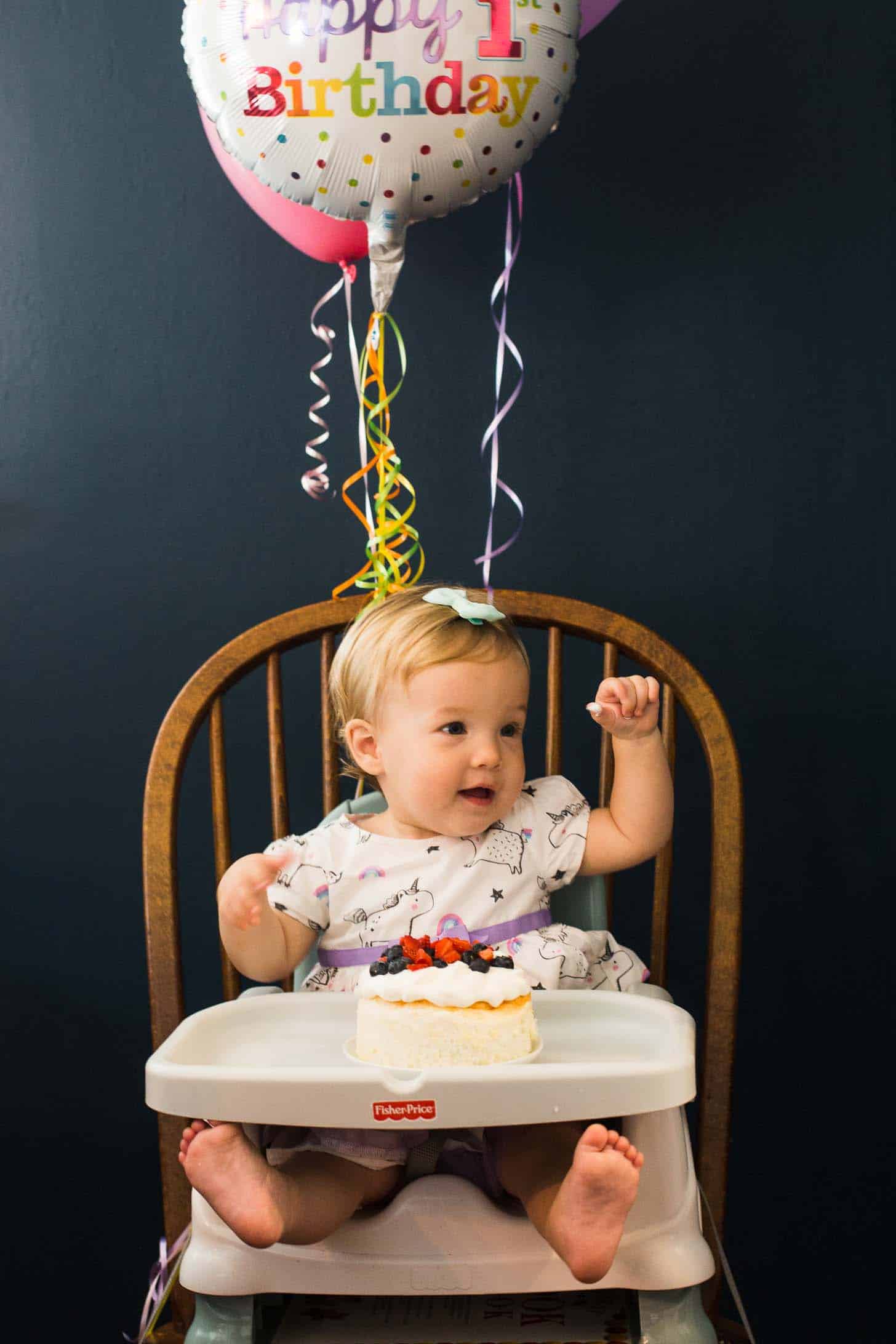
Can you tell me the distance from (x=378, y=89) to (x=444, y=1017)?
764 millimetres

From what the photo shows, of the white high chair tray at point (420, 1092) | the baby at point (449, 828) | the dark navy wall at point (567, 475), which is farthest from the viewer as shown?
the dark navy wall at point (567, 475)

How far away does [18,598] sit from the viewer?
1.73 metres

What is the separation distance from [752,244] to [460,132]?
1.86ft

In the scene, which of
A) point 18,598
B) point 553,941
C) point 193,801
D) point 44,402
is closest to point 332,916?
point 553,941

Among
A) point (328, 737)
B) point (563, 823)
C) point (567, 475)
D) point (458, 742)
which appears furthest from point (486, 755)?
point (567, 475)

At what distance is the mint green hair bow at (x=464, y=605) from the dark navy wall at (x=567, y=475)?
0.41 metres

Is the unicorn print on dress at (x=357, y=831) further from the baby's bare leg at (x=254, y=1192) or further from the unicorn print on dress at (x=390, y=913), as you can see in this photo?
the baby's bare leg at (x=254, y=1192)

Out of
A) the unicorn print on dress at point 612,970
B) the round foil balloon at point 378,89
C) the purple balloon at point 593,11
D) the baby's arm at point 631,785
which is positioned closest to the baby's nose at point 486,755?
the baby's arm at point 631,785

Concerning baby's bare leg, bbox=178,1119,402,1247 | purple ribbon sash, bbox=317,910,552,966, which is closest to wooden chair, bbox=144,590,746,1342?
purple ribbon sash, bbox=317,910,552,966

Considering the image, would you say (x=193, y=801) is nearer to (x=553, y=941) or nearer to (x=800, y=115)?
(x=553, y=941)

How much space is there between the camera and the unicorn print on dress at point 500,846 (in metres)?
1.30

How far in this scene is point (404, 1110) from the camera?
922mm

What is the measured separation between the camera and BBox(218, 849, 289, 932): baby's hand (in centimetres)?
113

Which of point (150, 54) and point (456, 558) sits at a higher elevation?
point (150, 54)
